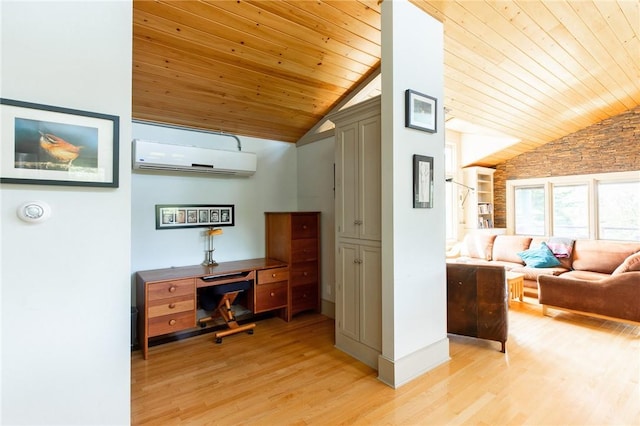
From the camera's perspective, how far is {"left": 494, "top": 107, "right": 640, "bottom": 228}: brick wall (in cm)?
538

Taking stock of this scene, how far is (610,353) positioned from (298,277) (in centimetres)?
299

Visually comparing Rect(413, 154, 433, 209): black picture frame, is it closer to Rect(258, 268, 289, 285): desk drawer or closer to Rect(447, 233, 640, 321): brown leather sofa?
Rect(447, 233, 640, 321): brown leather sofa

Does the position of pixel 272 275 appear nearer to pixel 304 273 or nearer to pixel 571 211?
pixel 304 273

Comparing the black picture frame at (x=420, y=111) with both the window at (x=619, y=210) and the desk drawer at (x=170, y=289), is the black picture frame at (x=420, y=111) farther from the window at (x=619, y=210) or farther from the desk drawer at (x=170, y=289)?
the window at (x=619, y=210)

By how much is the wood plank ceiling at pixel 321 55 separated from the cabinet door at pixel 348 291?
173cm

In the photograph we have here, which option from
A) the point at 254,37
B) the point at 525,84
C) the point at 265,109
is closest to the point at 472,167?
the point at 525,84

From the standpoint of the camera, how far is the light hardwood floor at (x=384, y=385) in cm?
189

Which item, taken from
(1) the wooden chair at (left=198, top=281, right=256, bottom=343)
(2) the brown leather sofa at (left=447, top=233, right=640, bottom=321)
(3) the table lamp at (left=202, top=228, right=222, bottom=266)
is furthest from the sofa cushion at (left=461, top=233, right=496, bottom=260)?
(3) the table lamp at (left=202, top=228, right=222, bottom=266)

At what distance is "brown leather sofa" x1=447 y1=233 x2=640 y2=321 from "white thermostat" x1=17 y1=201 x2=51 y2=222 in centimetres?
345

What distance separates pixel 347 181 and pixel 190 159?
64.8 inches

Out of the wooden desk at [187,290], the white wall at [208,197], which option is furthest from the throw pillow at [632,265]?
the white wall at [208,197]

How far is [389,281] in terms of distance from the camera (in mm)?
2268

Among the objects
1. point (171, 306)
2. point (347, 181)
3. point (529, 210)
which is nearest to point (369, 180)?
point (347, 181)

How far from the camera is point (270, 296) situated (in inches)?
134
